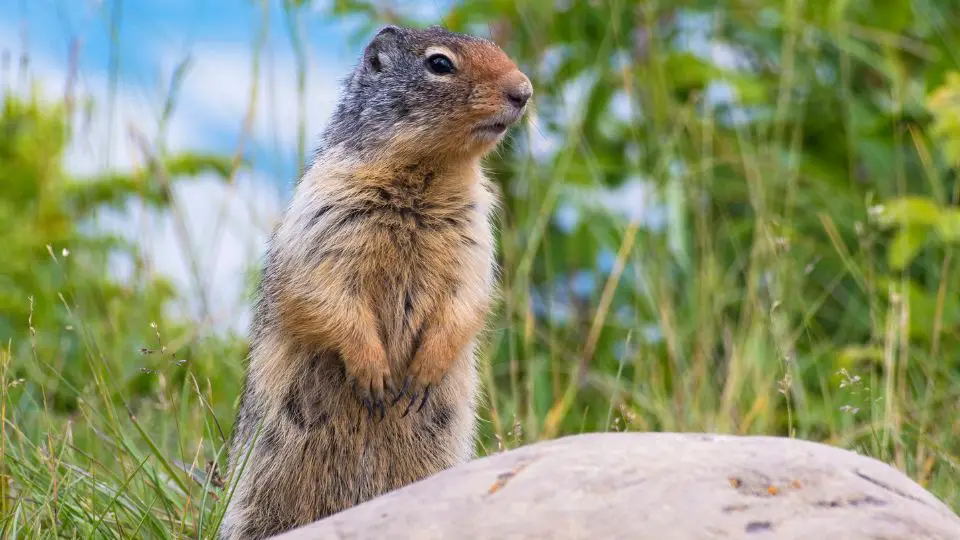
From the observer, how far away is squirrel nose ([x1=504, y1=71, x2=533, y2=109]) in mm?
4105

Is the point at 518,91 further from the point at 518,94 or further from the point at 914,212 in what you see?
the point at 914,212

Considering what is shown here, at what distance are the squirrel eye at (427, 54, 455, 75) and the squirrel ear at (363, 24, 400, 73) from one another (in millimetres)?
298

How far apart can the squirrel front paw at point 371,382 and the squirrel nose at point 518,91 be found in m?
0.95

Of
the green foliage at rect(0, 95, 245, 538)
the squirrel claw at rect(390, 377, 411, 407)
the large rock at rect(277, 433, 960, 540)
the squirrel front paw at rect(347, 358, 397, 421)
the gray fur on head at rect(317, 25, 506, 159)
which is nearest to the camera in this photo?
the large rock at rect(277, 433, 960, 540)

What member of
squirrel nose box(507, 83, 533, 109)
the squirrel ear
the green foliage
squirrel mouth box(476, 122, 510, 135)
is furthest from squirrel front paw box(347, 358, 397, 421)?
the squirrel ear

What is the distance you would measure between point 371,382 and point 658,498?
1429 mm

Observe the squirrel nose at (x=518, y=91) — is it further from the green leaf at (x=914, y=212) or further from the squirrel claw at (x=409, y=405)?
the green leaf at (x=914, y=212)

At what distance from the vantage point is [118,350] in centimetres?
621

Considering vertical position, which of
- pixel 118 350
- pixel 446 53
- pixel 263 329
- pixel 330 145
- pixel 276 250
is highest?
pixel 446 53

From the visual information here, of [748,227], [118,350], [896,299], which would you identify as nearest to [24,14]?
[118,350]

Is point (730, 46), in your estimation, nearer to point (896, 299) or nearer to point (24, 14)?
point (896, 299)

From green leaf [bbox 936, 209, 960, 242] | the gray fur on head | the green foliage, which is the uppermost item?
the gray fur on head

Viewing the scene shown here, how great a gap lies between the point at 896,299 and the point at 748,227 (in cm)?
223

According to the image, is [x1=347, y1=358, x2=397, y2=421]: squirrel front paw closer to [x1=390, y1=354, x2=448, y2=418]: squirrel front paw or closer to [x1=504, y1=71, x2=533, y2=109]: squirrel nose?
[x1=390, y1=354, x2=448, y2=418]: squirrel front paw
